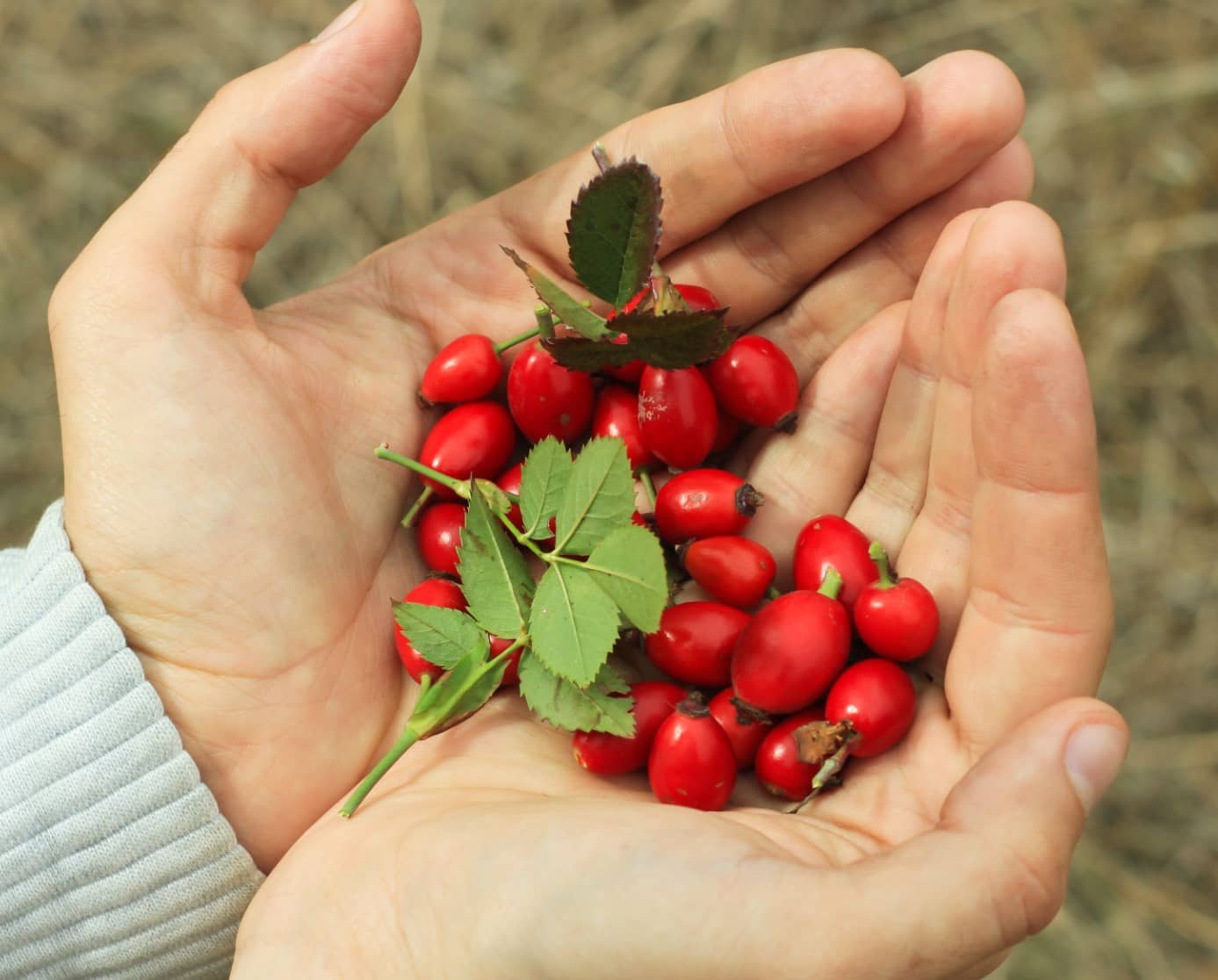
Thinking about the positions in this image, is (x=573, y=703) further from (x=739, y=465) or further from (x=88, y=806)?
(x=88, y=806)

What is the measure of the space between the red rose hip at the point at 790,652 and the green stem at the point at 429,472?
1.96 feet

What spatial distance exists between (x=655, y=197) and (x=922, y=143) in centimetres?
55

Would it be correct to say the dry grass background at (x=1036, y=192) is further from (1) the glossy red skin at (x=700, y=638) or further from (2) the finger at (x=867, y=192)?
(1) the glossy red skin at (x=700, y=638)

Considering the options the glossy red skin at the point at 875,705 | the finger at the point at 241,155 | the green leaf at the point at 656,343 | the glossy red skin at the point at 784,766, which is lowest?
the glossy red skin at the point at 784,766

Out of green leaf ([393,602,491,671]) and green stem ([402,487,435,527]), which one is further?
green stem ([402,487,435,527])

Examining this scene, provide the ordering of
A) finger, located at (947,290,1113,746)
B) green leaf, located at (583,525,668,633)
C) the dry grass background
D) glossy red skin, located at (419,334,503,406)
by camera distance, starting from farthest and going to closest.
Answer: the dry grass background, glossy red skin, located at (419,334,503,406), green leaf, located at (583,525,668,633), finger, located at (947,290,1113,746)

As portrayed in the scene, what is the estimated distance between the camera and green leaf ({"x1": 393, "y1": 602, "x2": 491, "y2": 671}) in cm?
202

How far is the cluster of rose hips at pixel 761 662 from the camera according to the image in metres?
1.95

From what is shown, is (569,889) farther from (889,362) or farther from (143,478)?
(889,362)

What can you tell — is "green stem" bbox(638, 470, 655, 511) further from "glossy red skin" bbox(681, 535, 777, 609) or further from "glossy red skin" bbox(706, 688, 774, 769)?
"glossy red skin" bbox(706, 688, 774, 769)

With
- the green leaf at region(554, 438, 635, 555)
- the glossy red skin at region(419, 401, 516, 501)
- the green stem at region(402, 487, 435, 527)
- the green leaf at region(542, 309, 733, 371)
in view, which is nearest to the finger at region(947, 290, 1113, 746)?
the green leaf at region(542, 309, 733, 371)

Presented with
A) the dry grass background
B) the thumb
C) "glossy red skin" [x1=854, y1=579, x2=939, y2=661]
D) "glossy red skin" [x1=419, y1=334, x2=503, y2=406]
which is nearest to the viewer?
the thumb

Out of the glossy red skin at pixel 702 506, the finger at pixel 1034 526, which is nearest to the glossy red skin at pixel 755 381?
the glossy red skin at pixel 702 506

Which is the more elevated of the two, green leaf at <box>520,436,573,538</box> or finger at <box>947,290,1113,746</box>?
green leaf at <box>520,436,573,538</box>
